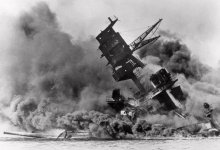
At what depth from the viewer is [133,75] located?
143 feet

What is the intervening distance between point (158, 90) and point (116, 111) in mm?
7592

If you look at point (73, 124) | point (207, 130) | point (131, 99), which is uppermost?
point (131, 99)

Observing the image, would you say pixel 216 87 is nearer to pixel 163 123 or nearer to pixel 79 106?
pixel 163 123

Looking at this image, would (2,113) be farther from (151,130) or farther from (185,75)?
(185,75)

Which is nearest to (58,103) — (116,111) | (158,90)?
(116,111)

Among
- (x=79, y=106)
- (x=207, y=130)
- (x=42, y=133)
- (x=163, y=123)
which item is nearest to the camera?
(x=207, y=130)

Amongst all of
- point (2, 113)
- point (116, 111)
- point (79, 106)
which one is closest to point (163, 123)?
point (116, 111)

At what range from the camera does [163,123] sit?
35.1 m

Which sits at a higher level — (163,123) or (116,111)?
(116,111)

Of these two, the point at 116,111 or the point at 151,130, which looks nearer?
the point at 151,130

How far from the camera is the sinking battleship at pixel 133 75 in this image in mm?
37188

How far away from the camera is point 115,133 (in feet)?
112

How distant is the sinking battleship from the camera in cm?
3719

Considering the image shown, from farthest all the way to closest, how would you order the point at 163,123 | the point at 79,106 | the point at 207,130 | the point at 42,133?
the point at 79,106 < the point at 42,133 < the point at 163,123 < the point at 207,130
